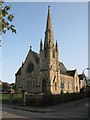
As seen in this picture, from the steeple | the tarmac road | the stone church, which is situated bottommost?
the tarmac road

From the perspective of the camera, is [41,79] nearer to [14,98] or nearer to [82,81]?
[14,98]

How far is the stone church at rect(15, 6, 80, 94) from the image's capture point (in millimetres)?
65562

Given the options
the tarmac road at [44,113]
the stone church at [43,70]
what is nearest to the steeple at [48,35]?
the stone church at [43,70]

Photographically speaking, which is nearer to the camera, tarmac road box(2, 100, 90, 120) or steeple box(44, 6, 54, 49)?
Answer: tarmac road box(2, 100, 90, 120)

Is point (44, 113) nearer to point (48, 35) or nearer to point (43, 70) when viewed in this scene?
point (43, 70)

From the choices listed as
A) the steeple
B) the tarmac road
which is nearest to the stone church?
the steeple

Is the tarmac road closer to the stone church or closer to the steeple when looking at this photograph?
the stone church

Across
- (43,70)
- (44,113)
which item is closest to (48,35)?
(43,70)

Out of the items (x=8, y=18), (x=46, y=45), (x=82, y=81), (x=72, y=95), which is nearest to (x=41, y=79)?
(x=46, y=45)

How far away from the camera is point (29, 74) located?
69.7 m

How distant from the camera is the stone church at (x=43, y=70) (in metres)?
65.6

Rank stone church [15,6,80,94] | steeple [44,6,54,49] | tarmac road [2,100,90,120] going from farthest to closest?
steeple [44,6,54,49]
stone church [15,6,80,94]
tarmac road [2,100,90,120]

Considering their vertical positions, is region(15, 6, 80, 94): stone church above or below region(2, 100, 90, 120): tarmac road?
above

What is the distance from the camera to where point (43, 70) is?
66500 mm
